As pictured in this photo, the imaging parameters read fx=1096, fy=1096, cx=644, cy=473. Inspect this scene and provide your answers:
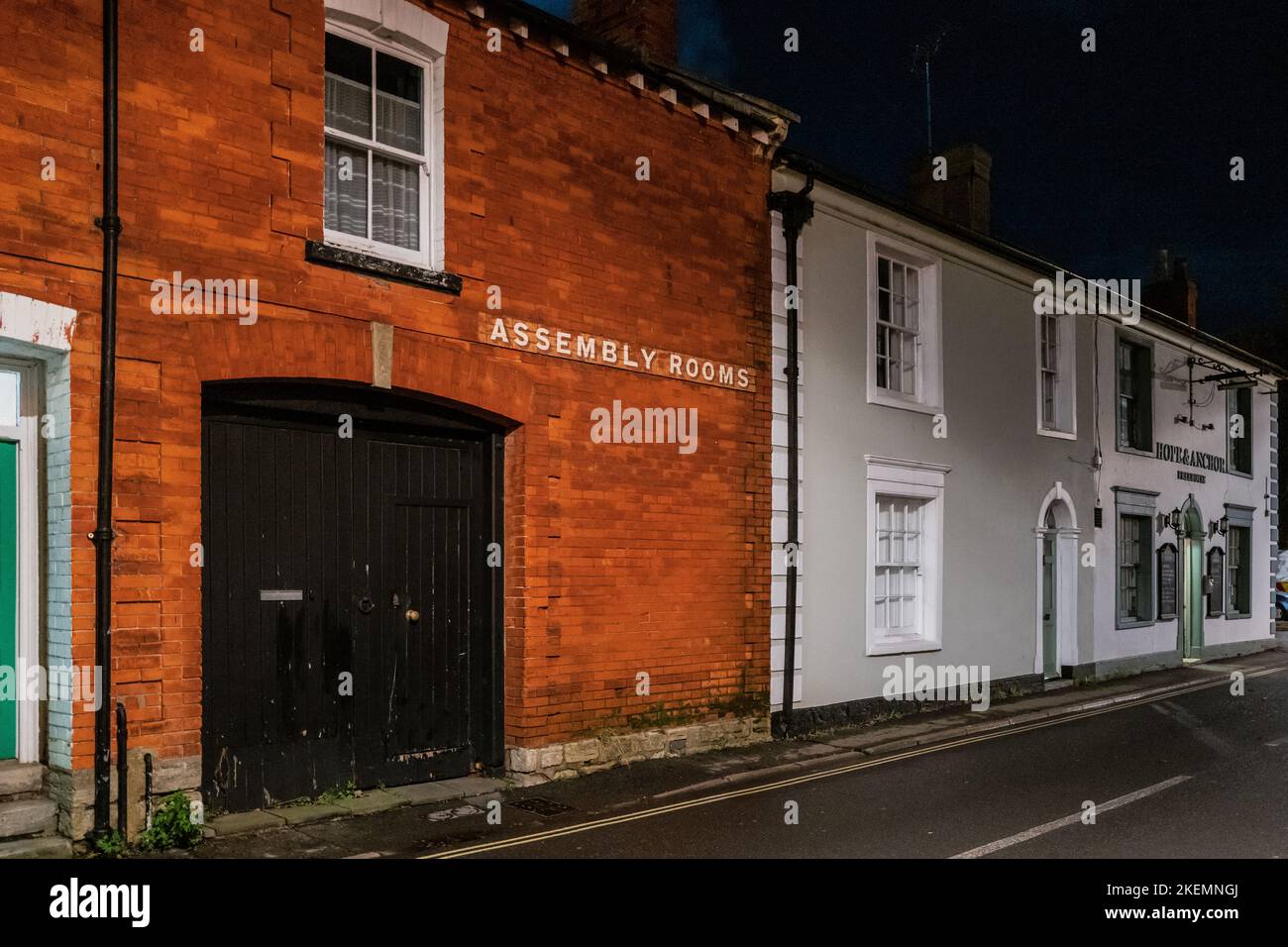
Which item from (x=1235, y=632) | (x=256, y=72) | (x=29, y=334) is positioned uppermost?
(x=256, y=72)

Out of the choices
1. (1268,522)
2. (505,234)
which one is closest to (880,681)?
(505,234)

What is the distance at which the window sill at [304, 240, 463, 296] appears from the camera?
25.3 feet

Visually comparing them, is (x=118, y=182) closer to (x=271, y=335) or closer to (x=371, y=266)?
(x=271, y=335)

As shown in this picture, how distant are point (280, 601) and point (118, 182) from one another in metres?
2.94

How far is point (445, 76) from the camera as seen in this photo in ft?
27.9

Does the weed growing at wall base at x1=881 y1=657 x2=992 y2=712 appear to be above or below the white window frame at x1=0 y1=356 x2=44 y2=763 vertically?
below

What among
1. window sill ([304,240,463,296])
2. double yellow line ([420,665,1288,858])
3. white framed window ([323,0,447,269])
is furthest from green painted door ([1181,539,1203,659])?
white framed window ([323,0,447,269])

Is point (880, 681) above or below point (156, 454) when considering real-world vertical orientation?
below

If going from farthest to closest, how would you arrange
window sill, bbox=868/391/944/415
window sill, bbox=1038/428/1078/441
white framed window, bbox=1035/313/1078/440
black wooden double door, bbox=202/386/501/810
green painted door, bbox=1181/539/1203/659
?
green painted door, bbox=1181/539/1203/659 → white framed window, bbox=1035/313/1078/440 → window sill, bbox=1038/428/1078/441 → window sill, bbox=868/391/944/415 → black wooden double door, bbox=202/386/501/810

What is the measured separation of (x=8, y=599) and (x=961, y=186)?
14.2 meters

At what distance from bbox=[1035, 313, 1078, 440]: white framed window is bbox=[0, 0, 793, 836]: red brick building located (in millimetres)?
7384

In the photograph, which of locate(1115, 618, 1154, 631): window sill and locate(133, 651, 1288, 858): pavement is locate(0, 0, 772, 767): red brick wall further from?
locate(1115, 618, 1154, 631): window sill

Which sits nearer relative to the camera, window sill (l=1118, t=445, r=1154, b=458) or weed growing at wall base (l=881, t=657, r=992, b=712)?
weed growing at wall base (l=881, t=657, r=992, b=712)

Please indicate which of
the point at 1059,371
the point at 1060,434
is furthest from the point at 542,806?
the point at 1059,371
